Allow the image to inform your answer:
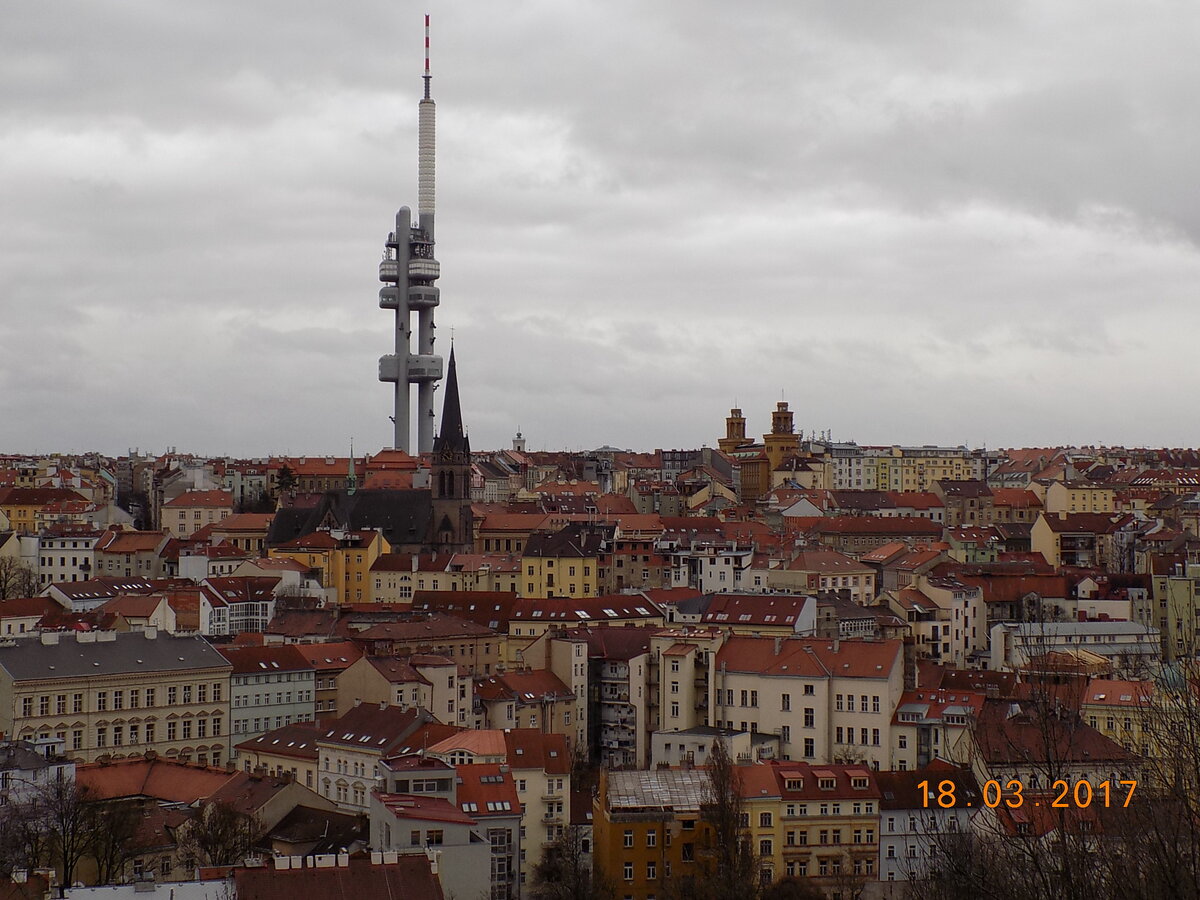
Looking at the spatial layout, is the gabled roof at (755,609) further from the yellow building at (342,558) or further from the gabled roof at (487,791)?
the yellow building at (342,558)

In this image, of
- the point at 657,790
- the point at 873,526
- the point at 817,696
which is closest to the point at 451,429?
the point at 873,526

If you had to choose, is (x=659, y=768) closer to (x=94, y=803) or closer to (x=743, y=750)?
(x=743, y=750)

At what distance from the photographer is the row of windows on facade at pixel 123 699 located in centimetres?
5147

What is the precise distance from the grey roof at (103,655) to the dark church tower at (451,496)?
39.0m

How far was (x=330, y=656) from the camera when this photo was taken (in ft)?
194

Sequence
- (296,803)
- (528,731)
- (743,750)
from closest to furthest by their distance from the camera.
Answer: (296,803)
(528,731)
(743,750)

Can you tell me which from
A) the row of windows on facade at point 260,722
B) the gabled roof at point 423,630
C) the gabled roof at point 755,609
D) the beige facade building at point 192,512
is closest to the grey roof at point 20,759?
the row of windows on facade at point 260,722

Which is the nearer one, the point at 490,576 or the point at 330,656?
the point at 330,656

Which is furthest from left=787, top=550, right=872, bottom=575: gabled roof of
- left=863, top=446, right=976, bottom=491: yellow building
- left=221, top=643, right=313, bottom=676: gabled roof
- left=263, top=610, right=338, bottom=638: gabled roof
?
left=863, top=446, right=976, bottom=491: yellow building

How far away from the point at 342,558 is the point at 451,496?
9.90m

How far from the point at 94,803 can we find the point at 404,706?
13718mm

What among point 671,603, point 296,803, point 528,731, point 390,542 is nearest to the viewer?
point 296,803

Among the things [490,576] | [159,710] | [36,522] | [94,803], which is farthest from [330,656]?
[36,522]

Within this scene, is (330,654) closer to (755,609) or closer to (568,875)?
(755,609)
